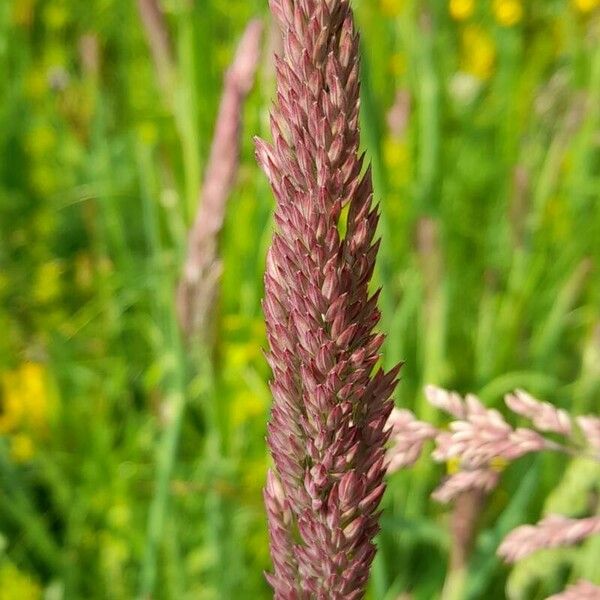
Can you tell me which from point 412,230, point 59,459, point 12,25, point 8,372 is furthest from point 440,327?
point 12,25

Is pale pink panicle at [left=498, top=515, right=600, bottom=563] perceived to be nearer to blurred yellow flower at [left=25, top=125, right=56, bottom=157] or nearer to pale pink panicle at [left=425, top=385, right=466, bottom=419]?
pale pink panicle at [left=425, top=385, right=466, bottom=419]

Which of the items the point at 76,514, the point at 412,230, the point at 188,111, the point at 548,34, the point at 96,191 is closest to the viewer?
the point at 188,111

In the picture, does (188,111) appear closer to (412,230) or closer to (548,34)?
(412,230)

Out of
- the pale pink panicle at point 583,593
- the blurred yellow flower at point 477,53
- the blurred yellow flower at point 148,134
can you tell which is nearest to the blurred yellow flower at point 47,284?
the blurred yellow flower at point 148,134

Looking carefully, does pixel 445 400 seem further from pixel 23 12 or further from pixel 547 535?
pixel 23 12

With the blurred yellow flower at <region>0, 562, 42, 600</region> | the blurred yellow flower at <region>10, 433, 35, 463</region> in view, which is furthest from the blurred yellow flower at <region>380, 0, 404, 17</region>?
the blurred yellow flower at <region>0, 562, 42, 600</region>

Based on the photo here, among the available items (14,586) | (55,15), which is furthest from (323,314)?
(55,15)
